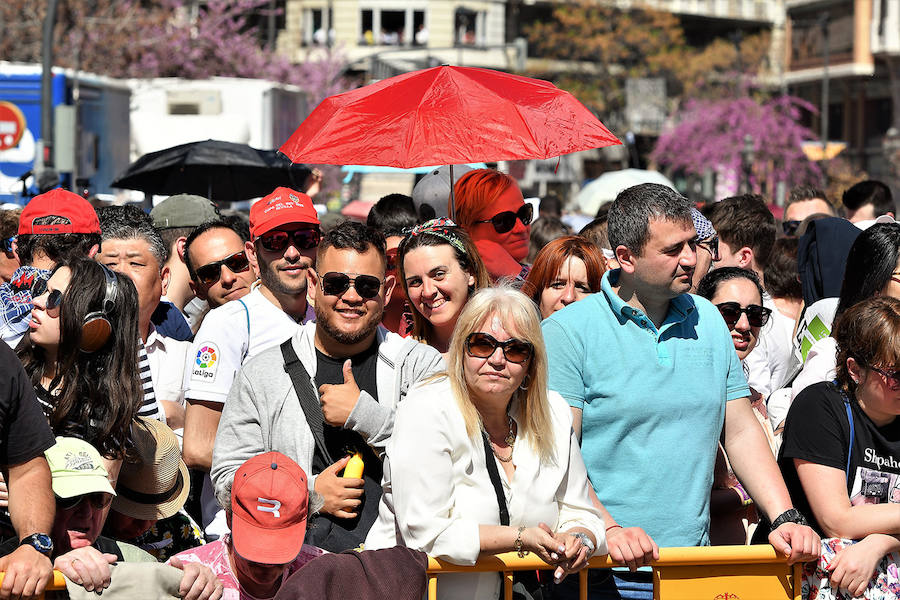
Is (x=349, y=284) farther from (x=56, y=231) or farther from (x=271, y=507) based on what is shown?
(x=56, y=231)

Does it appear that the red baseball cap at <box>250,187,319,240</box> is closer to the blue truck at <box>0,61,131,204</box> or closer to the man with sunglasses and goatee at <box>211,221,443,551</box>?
the man with sunglasses and goatee at <box>211,221,443,551</box>

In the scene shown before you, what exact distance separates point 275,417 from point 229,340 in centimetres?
85

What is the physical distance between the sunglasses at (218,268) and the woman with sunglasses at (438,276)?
141cm

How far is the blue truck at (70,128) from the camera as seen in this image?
579 inches

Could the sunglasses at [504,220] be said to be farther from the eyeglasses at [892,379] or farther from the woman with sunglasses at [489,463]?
the eyeglasses at [892,379]

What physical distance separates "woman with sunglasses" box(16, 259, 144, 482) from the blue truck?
33.7 ft

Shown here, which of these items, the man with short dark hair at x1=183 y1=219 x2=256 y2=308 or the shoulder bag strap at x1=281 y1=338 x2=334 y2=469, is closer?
the shoulder bag strap at x1=281 y1=338 x2=334 y2=469

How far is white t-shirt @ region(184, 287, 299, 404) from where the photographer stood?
5070 mm

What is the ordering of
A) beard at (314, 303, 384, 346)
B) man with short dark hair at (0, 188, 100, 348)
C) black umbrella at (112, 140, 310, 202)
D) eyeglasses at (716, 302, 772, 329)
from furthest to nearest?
1. black umbrella at (112, 140, 310, 202)
2. eyeglasses at (716, 302, 772, 329)
3. man with short dark hair at (0, 188, 100, 348)
4. beard at (314, 303, 384, 346)

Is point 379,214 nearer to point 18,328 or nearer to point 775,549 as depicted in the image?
point 18,328

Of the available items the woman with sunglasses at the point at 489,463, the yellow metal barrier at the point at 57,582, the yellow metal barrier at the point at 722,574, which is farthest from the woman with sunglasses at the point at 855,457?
the yellow metal barrier at the point at 57,582

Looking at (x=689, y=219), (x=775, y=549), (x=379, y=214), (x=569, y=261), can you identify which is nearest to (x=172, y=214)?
(x=379, y=214)

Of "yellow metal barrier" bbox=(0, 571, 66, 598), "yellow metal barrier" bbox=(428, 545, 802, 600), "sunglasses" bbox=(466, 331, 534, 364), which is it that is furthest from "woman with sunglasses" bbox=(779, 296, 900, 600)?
"yellow metal barrier" bbox=(0, 571, 66, 598)

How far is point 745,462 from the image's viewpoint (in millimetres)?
4586
